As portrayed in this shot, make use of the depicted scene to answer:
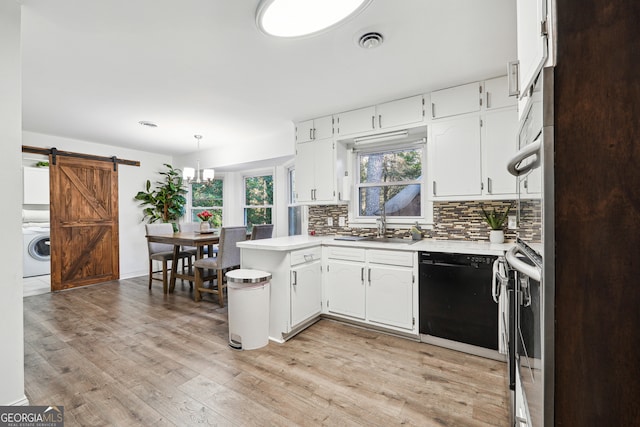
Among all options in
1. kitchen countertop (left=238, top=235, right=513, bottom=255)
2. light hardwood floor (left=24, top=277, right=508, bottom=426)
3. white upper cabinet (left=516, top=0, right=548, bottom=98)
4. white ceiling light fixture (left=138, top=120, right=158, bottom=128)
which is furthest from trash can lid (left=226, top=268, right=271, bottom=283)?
white ceiling light fixture (left=138, top=120, right=158, bottom=128)

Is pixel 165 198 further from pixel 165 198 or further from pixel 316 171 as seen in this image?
pixel 316 171

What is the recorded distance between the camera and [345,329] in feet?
9.27

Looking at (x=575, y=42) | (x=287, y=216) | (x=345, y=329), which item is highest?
(x=575, y=42)

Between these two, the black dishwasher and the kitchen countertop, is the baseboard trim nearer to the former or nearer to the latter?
the kitchen countertop

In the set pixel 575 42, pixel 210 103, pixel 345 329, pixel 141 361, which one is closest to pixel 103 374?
pixel 141 361

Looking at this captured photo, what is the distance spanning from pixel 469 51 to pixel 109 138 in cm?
503

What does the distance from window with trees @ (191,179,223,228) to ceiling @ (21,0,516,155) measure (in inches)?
90.9

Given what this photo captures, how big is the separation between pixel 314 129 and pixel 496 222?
7.20 feet

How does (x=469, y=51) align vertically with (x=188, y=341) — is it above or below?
above

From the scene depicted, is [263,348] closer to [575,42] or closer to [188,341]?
[188,341]

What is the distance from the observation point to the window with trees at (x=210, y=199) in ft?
18.9

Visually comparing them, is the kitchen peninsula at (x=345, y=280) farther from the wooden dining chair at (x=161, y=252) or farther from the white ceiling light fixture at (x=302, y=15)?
the wooden dining chair at (x=161, y=252)

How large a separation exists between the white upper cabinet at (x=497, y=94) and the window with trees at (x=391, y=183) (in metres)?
0.81

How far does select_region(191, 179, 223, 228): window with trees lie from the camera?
18.9 ft
